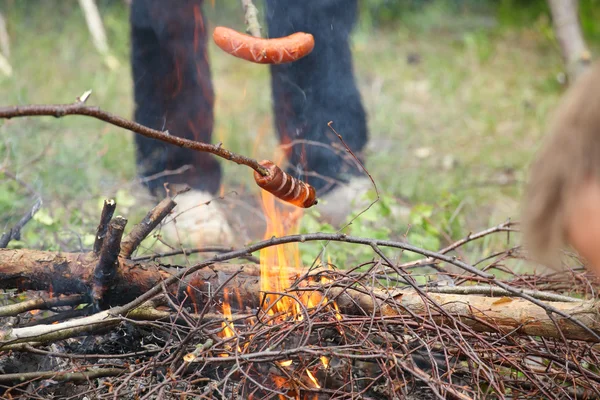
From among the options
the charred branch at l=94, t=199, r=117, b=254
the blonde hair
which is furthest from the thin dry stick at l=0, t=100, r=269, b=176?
the blonde hair

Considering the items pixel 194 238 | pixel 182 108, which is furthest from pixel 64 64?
pixel 194 238

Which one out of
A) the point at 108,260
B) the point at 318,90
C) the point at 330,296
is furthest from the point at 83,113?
the point at 318,90

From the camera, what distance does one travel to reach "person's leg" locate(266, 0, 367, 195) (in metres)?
3.06

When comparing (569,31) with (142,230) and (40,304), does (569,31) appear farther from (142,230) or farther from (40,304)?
(40,304)

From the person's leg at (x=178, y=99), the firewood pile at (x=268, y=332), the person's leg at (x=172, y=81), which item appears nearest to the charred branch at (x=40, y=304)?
the firewood pile at (x=268, y=332)

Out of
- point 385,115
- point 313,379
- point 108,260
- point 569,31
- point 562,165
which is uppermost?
point 569,31

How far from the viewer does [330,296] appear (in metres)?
1.80

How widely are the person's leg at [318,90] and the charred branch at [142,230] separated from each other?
1142 mm

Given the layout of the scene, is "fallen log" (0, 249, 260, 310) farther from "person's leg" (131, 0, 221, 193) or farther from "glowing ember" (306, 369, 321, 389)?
"person's leg" (131, 0, 221, 193)

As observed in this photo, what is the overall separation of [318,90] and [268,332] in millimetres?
1865

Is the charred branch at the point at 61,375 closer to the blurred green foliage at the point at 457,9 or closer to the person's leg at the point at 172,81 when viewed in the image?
the person's leg at the point at 172,81

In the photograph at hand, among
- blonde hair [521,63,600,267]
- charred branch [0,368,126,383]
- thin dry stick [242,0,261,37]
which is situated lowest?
charred branch [0,368,126,383]

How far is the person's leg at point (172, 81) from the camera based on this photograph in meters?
3.29

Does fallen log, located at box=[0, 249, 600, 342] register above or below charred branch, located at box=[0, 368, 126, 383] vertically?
above
